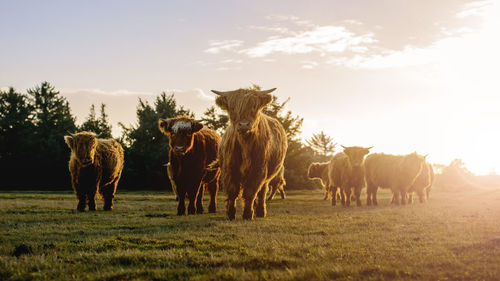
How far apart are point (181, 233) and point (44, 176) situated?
33275mm

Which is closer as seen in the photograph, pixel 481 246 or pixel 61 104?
pixel 481 246

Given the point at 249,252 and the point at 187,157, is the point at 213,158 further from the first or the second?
the point at 249,252

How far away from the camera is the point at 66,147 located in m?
37.4

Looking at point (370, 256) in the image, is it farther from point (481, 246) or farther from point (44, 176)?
point (44, 176)

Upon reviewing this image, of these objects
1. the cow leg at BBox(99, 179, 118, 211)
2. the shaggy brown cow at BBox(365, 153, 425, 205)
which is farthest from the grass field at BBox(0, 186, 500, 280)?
the shaggy brown cow at BBox(365, 153, 425, 205)

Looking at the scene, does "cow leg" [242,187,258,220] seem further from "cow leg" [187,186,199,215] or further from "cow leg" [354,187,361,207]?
"cow leg" [354,187,361,207]

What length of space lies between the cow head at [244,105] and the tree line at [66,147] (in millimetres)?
24788

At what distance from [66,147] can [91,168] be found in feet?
94.0

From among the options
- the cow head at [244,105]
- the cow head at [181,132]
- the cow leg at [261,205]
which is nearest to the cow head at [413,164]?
the cow leg at [261,205]

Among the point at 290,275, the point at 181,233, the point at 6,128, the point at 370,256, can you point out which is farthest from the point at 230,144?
the point at 6,128

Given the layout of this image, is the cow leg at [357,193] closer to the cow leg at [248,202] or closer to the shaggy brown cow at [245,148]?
the shaggy brown cow at [245,148]

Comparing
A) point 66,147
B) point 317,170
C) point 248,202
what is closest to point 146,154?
point 66,147

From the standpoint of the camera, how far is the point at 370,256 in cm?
468

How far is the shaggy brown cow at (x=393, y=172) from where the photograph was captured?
1716 cm
